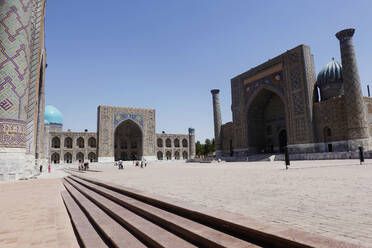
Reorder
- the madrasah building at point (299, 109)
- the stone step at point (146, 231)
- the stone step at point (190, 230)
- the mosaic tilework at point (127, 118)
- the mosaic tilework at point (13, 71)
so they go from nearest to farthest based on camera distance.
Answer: the stone step at point (190, 230) < the stone step at point (146, 231) < the mosaic tilework at point (13, 71) < the madrasah building at point (299, 109) < the mosaic tilework at point (127, 118)

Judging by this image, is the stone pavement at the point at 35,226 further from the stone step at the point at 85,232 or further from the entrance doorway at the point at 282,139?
the entrance doorway at the point at 282,139

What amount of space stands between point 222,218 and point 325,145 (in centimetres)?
2373

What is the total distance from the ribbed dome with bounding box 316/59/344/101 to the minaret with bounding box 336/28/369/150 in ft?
17.5

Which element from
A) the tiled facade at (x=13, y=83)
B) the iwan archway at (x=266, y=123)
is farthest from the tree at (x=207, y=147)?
the tiled facade at (x=13, y=83)

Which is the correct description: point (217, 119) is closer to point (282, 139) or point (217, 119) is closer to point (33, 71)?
point (282, 139)

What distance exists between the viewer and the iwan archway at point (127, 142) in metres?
48.2

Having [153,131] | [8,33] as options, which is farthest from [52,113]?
[8,33]

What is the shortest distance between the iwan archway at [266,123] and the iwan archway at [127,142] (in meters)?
25.2

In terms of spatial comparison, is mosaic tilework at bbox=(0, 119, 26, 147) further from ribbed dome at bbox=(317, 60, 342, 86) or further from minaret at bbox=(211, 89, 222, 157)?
ribbed dome at bbox=(317, 60, 342, 86)

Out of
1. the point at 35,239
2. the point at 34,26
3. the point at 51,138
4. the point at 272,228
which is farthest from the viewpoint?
the point at 51,138

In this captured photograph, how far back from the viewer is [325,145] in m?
22.2

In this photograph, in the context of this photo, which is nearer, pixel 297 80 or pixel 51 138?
pixel 297 80

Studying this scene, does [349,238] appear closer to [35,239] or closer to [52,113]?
[35,239]

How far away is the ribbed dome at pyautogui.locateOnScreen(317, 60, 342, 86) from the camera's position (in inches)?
1007
